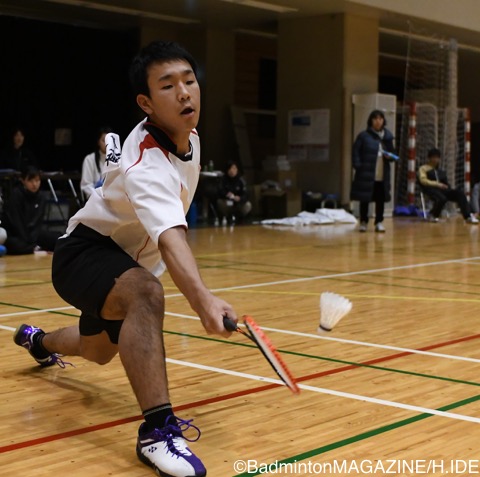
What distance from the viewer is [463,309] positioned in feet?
18.2

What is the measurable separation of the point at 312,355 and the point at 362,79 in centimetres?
1267

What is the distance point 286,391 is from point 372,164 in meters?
9.28

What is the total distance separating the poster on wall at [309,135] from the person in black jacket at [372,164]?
11.7 ft

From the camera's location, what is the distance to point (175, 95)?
106 inches

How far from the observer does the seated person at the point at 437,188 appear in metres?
14.4

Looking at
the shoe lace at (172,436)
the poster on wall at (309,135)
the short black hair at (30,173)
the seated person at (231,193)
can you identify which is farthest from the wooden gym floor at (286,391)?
the poster on wall at (309,135)

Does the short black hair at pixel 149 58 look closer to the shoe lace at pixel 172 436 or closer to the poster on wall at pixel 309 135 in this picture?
the shoe lace at pixel 172 436

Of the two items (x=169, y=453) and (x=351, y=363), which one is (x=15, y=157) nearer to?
(x=351, y=363)

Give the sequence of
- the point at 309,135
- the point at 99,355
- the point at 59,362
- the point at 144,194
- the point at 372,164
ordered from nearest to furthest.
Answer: the point at 144,194, the point at 99,355, the point at 59,362, the point at 372,164, the point at 309,135

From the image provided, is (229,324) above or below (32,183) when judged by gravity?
below

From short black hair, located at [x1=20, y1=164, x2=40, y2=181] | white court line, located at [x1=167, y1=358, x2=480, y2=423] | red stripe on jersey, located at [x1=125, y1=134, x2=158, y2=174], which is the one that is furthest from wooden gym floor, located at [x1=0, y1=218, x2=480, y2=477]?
short black hair, located at [x1=20, y1=164, x2=40, y2=181]

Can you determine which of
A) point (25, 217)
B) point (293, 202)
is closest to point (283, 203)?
point (293, 202)

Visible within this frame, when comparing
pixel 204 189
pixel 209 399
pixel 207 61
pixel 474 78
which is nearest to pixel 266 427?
pixel 209 399

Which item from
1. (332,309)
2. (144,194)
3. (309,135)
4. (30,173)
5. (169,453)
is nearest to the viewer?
(169,453)
